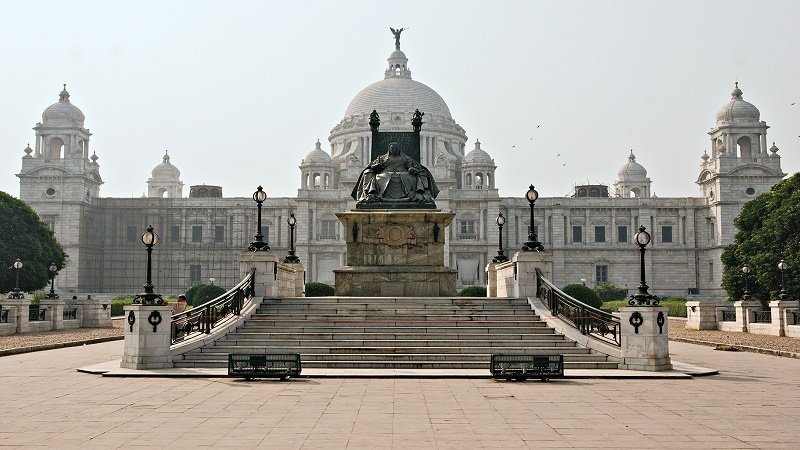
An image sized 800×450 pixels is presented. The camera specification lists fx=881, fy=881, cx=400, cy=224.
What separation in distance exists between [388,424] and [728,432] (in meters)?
4.53

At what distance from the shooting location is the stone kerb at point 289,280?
29.6 meters

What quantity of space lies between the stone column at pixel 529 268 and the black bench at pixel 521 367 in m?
8.72

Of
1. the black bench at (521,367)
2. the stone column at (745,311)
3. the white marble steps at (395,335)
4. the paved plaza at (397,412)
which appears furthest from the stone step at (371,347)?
the stone column at (745,311)

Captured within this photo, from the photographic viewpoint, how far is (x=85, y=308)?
42219mm

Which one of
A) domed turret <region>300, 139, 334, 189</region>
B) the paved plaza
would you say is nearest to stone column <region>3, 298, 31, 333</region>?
the paved plaza

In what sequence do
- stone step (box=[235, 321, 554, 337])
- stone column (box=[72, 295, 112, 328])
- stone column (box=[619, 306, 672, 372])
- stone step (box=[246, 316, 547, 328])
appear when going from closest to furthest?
stone column (box=[619, 306, 672, 372]) < stone step (box=[235, 321, 554, 337]) < stone step (box=[246, 316, 547, 328]) < stone column (box=[72, 295, 112, 328])

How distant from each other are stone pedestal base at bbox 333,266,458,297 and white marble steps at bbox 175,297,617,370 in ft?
10.3

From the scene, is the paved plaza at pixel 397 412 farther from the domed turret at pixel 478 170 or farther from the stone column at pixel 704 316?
the domed turret at pixel 478 170

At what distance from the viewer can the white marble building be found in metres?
91.9

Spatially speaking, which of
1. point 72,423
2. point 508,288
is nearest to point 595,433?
point 72,423

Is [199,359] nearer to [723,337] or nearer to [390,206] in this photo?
[390,206]

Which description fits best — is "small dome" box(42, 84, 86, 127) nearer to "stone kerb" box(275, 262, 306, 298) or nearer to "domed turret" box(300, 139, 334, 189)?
"domed turret" box(300, 139, 334, 189)

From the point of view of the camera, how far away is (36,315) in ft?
127

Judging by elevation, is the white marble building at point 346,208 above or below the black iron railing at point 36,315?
above
